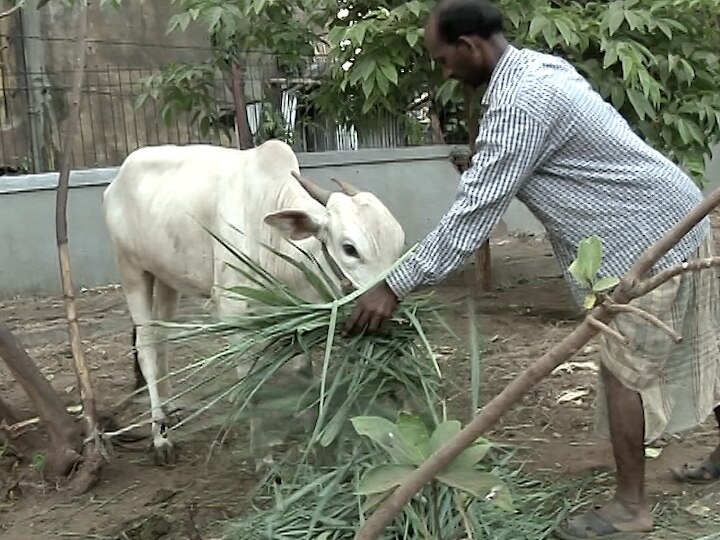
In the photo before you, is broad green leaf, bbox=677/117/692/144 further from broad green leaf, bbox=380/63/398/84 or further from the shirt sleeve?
the shirt sleeve

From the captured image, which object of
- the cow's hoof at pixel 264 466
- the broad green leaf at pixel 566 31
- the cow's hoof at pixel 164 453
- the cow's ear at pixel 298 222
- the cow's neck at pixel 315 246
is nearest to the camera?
the cow's hoof at pixel 264 466

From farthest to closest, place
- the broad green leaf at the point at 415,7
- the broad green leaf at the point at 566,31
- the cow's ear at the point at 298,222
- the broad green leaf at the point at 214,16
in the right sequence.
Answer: the broad green leaf at the point at 214,16
the broad green leaf at the point at 415,7
the broad green leaf at the point at 566,31
the cow's ear at the point at 298,222

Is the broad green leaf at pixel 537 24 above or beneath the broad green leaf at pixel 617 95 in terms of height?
above

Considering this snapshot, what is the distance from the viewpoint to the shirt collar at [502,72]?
290 cm

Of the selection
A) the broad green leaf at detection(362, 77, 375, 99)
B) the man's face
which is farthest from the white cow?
the broad green leaf at detection(362, 77, 375, 99)

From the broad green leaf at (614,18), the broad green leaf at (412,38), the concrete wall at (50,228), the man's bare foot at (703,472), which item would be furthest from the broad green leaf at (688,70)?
the concrete wall at (50,228)

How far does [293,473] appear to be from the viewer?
3.16 meters

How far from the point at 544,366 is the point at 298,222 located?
6.44 ft

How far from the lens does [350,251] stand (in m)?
3.52

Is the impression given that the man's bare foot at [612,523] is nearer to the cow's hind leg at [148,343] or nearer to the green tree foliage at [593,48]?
the cow's hind leg at [148,343]

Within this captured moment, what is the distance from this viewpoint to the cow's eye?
3.49 meters

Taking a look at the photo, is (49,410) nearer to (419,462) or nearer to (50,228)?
(419,462)

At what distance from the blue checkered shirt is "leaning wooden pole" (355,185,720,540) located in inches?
39.5

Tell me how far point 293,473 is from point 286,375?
1.01 ft
